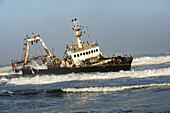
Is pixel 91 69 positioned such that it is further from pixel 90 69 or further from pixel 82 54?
pixel 82 54

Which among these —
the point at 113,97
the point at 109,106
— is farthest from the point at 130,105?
the point at 113,97

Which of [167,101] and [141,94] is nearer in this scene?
[167,101]

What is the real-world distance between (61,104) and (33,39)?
3579cm

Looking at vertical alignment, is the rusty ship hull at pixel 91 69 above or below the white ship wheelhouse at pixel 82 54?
below

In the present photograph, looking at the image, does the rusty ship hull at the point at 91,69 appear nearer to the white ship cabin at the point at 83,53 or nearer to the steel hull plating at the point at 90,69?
the steel hull plating at the point at 90,69

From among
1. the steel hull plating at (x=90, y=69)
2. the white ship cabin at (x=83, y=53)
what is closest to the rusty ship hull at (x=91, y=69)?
the steel hull plating at (x=90, y=69)

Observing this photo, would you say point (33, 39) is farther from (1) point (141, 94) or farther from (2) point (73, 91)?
(1) point (141, 94)

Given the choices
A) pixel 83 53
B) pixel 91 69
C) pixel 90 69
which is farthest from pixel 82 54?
pixel 91 69

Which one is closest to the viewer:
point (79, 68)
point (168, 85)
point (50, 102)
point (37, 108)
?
point (37, 108)

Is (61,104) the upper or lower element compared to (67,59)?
lower

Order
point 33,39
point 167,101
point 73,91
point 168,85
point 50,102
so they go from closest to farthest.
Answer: point 167,101
point 50,102
point 168,85
point 73,91
point 33,39

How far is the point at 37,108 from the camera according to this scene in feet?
51.7

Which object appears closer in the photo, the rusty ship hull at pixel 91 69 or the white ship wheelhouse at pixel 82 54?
the rusty ship hull at pixel 91 69

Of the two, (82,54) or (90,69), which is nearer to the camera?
(90,69)
